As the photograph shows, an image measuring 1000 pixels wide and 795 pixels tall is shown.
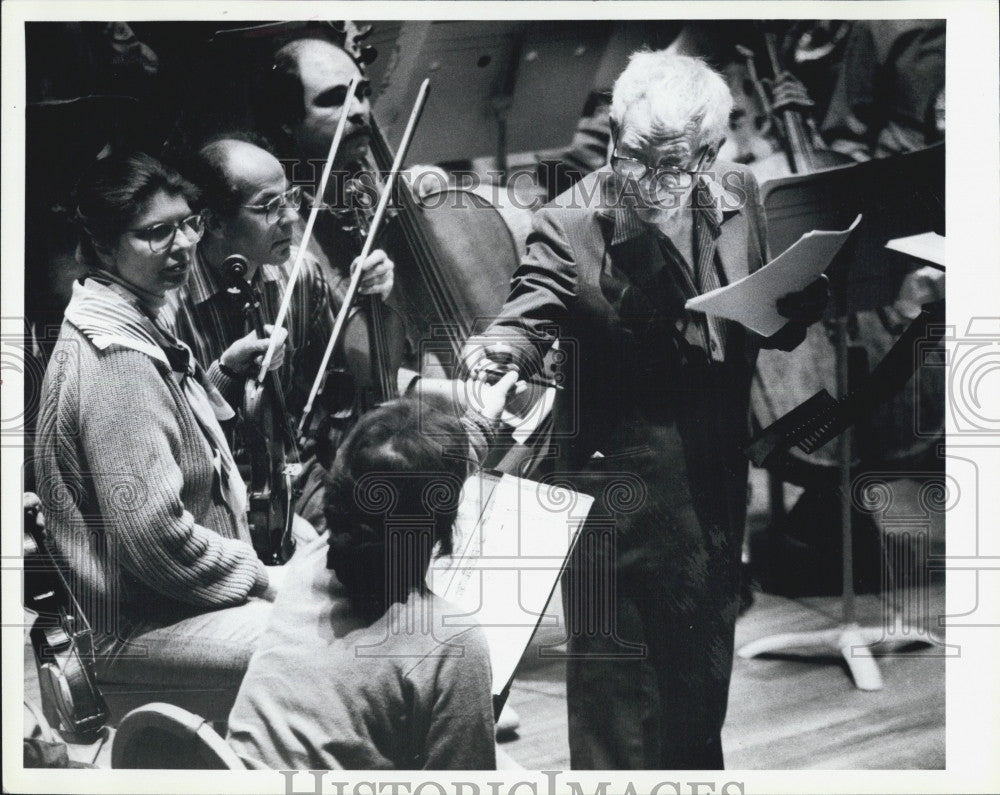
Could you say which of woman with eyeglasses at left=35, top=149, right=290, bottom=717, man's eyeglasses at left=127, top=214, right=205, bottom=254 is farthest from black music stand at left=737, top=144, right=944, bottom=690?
man's eyeglasses at left=127, top=214, right=205, bottom=254

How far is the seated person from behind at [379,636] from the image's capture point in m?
3.21

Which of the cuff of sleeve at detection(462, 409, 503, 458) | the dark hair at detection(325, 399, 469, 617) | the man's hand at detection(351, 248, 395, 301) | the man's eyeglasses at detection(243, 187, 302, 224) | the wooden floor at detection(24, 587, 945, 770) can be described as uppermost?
the man's eyeglasses at detection(243, 187, 302, 224)

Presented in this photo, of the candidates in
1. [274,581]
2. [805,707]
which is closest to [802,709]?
[805,707]

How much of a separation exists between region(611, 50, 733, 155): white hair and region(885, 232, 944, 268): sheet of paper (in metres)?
0.68

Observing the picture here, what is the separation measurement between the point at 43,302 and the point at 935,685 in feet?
10.3

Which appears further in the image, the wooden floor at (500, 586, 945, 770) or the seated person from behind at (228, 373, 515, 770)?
the wooden floor at (500, 586, 945, 770)

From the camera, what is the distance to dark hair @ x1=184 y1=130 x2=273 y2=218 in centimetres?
327

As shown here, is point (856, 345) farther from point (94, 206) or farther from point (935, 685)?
point (94, 206)

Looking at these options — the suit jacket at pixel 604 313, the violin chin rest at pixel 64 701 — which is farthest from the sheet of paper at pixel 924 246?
the violin chin rest at pixel 64 701

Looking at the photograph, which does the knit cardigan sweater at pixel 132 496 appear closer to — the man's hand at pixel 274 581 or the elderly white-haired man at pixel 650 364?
the man's hand at pixel 274 581

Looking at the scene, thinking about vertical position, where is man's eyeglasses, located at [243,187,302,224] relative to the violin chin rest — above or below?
above

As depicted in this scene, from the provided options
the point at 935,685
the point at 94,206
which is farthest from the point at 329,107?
the point at 935,685

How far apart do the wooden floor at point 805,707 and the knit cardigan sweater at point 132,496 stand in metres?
1.00

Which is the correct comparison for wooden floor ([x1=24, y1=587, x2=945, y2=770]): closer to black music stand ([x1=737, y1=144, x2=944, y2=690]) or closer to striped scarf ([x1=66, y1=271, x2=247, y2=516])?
black music stand ([x1=737, y1=144, x2=944, y2=690])
